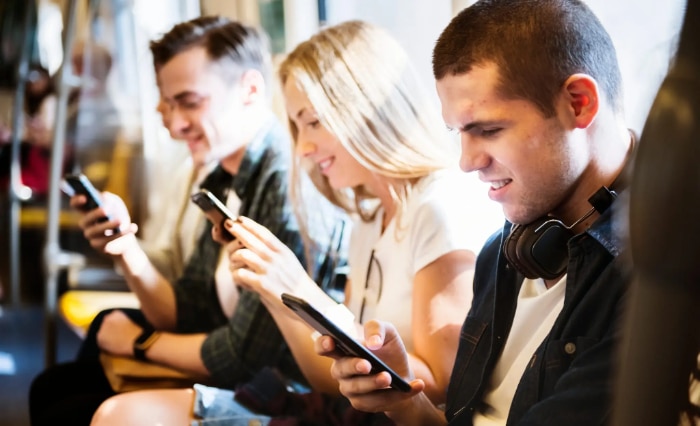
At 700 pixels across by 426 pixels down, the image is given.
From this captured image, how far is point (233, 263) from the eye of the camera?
164 centimetres

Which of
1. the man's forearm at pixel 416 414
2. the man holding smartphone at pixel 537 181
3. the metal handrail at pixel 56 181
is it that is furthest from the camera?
the metal handrail at pixel 56 181

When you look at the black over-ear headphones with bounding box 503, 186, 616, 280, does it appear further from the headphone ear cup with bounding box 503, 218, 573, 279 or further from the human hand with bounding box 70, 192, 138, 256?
the human hand with bounding box 70, 192, 138, 256

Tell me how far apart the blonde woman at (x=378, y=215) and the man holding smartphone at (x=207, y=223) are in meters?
0.20

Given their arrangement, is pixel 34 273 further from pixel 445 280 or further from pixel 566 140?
pixel 566 140

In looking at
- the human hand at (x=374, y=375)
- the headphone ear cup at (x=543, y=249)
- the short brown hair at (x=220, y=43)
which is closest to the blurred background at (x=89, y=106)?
the short brown hair at (x=220, y=43)

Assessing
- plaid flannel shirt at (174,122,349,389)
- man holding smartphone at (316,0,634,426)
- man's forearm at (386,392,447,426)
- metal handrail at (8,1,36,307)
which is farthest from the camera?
metal handrail at (8,1,36,307)

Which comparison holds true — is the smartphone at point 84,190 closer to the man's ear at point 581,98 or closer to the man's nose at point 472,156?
the man's nose at point 472,156

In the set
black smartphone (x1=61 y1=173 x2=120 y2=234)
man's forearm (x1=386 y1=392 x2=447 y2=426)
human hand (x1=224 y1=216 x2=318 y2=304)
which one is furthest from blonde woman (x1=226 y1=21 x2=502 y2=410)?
black smartphone (x1=61 y1=173 x2=120 y2=234)

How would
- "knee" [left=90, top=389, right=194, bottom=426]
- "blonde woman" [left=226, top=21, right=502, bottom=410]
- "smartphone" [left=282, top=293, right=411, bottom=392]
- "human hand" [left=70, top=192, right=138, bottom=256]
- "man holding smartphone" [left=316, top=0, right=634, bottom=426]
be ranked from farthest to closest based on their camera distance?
"human hand" [left=70, top=192, right=138, bottom=256] < "knee" [left=90, top=389, right=194, bottom=426] < "blonde woman" [left=226, top=21, right=502, bottom=410] < "smartphone" [left=282, top=293, right=411, bottom=392] < "man holding smartphone" [left=316, top=0, right=634, bottom=426]

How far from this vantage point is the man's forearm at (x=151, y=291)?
7.06ft

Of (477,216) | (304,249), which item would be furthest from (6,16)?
(477,216)

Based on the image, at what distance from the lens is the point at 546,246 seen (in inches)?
43.1

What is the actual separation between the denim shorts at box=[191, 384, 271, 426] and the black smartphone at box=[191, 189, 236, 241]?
293 mm

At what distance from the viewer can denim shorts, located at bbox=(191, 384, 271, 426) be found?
1539 mm
